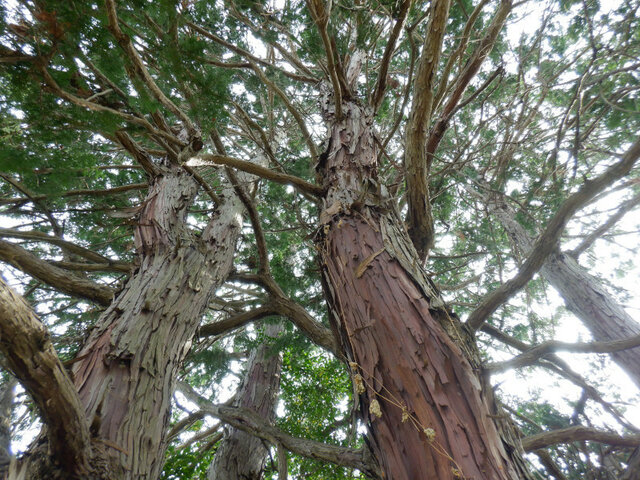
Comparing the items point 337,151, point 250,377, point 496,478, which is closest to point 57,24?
point 337,151

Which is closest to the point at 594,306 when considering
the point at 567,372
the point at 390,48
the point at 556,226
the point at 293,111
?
the point at 567,372

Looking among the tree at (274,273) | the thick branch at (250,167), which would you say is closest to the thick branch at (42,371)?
the tree at (274,273)

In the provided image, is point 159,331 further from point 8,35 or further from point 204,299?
point 8,35

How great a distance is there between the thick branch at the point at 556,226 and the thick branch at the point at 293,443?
1275mm

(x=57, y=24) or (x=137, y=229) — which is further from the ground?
(x=137, y=229)

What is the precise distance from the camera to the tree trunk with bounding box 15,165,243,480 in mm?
1916

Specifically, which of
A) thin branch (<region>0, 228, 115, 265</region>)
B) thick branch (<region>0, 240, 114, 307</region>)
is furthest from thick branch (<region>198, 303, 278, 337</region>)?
thin branch (<region>0, 228, 115, 265</region>)

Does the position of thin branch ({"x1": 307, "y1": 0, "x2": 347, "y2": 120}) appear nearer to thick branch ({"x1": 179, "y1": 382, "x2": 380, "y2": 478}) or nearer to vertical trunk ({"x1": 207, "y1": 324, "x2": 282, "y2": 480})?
thick branch ({"x1": 179, "y1": 382, "x2": 380, "y2": 478})

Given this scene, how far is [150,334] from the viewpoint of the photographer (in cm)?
248

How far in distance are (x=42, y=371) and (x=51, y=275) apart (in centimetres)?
214

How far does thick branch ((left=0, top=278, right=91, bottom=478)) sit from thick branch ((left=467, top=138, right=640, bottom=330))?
2.14 metres

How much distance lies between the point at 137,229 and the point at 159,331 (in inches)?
51.2

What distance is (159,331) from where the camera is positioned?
2555 mm

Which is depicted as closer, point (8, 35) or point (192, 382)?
point (8, 35)
